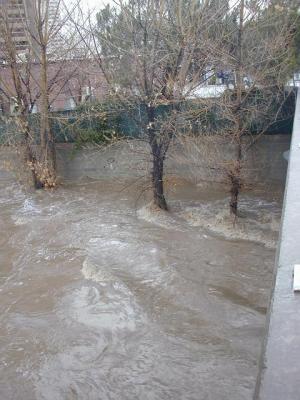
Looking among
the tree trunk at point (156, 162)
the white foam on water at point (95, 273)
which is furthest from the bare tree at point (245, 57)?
the white foam on water at point (95, 273)

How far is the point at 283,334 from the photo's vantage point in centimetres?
269

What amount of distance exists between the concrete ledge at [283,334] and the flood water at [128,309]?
2.02 meters

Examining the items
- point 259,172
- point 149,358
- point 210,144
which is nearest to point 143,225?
point 210,144

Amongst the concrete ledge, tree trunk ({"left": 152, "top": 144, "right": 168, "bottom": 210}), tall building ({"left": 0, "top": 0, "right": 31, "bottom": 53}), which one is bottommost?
tree trunk ({"left": 152, "top": 144, "right": 168, "bottom": 210})

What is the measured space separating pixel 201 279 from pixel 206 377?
294 cm

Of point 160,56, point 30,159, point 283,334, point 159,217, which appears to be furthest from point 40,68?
point 283,334

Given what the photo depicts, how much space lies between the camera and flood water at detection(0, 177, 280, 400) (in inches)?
216

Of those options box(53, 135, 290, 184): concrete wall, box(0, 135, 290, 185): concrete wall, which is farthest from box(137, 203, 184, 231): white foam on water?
box(53, 135, 290, 184): concrete wall

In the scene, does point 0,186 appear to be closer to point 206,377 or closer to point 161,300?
point 161,300

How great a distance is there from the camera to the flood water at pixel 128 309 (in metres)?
5.48

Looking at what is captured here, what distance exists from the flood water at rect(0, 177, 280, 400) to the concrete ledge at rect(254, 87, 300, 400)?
202cm

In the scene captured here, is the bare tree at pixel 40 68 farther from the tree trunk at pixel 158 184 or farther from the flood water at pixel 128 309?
the tree trunk at pixel 158 184

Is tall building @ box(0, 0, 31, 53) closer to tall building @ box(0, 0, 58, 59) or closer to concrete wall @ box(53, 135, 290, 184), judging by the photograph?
tall building @ box(0, 0, 58, 59)

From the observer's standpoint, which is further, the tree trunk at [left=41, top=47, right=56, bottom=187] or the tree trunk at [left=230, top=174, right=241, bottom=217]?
the tree trunk at [left=41, top=47, right=56, bottom=187]
